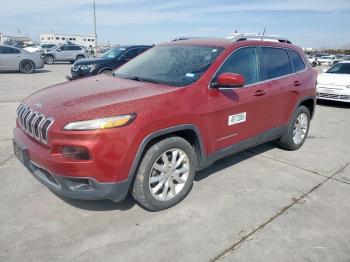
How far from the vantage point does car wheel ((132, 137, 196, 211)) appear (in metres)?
3.18

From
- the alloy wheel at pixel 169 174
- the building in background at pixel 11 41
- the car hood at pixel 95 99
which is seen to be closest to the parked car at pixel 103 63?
the car hood at pixel 95 99

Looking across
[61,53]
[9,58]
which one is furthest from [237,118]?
[61,53]

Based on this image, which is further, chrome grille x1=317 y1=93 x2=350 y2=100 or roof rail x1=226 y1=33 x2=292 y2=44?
chrome grille x1=317 y1=93 x2=350 y2=100

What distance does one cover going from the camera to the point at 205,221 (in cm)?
330

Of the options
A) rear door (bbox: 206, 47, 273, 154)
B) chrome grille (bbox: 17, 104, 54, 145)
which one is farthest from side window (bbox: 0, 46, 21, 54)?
rear door (bbox: 206, 47, 273, 154)

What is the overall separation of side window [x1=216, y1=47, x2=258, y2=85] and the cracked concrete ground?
1.31 meters

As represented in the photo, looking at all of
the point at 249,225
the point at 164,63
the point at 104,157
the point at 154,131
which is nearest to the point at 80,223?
the point at 104,157

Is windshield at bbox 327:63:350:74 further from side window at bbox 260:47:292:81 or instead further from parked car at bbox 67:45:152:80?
parked car at bbox 67:45:152:80

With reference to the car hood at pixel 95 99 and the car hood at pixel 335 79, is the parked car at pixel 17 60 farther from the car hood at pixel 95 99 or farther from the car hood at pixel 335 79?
the car hood at pixel 95 99

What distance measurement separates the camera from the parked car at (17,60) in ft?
53.1

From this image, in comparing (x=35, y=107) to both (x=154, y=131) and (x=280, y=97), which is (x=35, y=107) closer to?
(x=154, y=131)

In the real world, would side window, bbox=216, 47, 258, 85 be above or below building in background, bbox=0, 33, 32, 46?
below

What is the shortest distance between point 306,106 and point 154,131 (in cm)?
368

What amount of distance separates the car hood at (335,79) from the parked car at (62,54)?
70.5 ft
